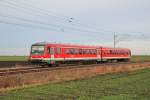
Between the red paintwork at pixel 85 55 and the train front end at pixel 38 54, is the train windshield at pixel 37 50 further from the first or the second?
the red paintwork at pixel 85 55

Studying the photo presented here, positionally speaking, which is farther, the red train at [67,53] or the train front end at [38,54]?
the red train at [67,53]

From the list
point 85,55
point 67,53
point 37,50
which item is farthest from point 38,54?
point 85,55

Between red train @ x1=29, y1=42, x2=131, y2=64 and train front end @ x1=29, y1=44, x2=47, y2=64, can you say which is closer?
train front end @ x1=29, y1=44, x2=47, y2=64

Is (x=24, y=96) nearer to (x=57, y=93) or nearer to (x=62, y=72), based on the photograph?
(x=57, y=93)

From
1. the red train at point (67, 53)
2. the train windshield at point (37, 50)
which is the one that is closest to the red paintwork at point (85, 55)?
the red train at point (67, 53)

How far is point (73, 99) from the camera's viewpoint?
13.0 metres

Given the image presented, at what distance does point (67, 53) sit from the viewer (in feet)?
132

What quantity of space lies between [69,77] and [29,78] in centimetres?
500

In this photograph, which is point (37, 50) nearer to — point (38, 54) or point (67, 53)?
point (38, 54)

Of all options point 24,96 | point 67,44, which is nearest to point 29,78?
point 24,96

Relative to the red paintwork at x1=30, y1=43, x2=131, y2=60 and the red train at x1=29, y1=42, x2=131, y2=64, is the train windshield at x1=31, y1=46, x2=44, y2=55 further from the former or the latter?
the red paintwork at x1=30, y1=43, x2=131, y2=60

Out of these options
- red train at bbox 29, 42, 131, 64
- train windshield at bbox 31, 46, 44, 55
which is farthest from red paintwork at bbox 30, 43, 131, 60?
train windshield at bbox 31, 46, 44, 55

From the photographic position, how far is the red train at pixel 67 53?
36419 mm

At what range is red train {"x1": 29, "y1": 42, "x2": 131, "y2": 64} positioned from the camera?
119 feet
